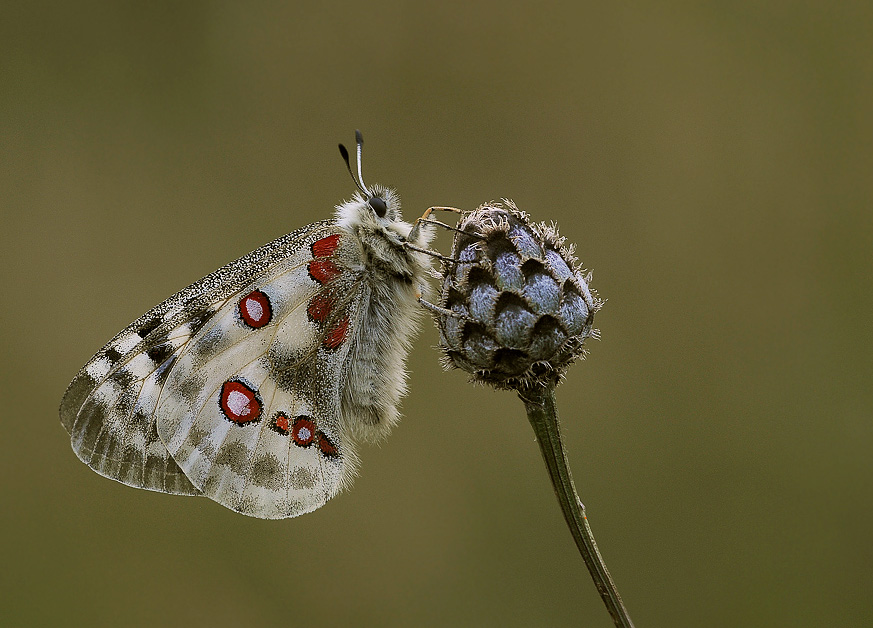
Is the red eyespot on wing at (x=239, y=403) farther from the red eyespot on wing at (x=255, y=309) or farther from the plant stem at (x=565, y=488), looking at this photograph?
the plant stem at (x=565, y=488)

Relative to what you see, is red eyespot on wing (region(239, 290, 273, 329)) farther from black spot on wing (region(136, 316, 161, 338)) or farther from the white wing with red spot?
black spot on wing (region(136, 316, 161, 338))

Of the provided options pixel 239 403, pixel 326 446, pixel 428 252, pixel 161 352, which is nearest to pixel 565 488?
pixel 428 252

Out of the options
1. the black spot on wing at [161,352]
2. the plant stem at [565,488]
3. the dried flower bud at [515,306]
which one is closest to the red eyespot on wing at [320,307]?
the black spot on wing at [161,352]

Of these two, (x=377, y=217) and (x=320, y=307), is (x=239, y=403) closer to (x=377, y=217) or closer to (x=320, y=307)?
(x=320, y=307)

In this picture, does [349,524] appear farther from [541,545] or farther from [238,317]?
[238,317]

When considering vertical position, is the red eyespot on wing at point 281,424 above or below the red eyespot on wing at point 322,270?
below

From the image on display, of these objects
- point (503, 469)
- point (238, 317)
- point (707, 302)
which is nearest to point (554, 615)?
point (503, 469)
